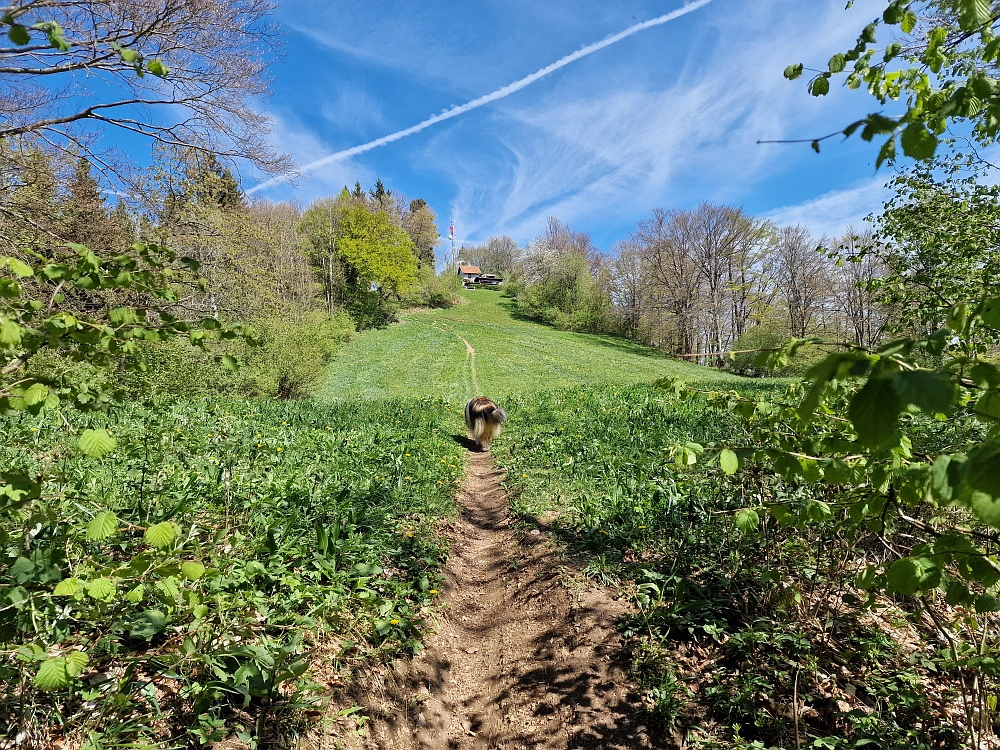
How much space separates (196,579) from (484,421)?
9870mm

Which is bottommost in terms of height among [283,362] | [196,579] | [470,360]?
[196,579]

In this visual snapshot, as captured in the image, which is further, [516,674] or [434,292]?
[434,292]

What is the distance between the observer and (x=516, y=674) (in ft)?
12.3

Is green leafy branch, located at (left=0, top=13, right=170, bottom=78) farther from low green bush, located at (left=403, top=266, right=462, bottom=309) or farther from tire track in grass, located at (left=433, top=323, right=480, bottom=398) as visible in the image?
low green bush, located at (left=403, top=266, right=462, bottom=309)

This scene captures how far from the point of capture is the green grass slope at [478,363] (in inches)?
876

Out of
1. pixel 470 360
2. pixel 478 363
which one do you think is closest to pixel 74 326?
pixel 478 363

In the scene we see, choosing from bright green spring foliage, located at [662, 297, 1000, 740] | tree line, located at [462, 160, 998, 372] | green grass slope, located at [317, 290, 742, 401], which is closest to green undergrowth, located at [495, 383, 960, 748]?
bright green spring foliage, located at [662, 297, 1000, 740]

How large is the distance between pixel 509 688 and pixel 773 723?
1.86 metres

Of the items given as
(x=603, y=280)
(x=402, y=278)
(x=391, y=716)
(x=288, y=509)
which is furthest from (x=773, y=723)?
(x=603, y=280)

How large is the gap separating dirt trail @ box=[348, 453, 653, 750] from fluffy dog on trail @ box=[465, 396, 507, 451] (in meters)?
6.07

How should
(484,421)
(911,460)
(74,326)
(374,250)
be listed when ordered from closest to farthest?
1. (74,326)
2. (911,460)
3. (484,421)
4. (374,250)

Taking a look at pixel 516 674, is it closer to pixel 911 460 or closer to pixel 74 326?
pixel 911 460

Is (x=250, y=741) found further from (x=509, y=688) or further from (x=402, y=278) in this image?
(x=402, y=278)

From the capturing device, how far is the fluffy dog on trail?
1135 cm
